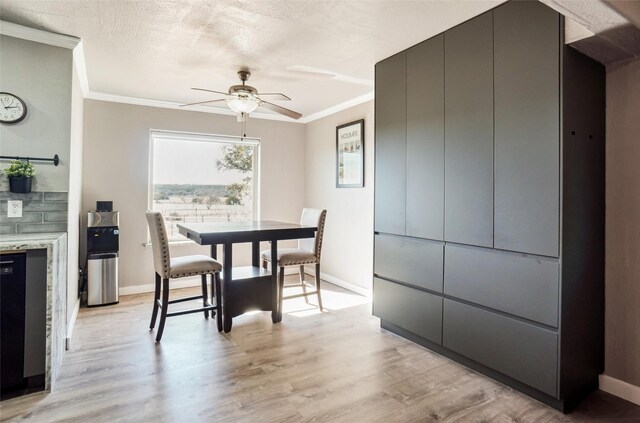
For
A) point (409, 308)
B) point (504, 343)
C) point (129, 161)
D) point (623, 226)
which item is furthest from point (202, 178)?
point (623, 226)

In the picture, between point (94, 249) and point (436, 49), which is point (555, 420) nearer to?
point (436, 49)

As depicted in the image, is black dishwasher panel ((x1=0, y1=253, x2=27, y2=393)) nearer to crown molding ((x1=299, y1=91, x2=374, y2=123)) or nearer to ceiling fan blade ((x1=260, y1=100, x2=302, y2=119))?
ceiling fan blade ((x1=260, y1=100, x2=302, y2=119))

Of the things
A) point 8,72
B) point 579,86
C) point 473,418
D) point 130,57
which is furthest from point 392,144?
point 8,72

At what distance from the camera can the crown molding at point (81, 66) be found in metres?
2.91

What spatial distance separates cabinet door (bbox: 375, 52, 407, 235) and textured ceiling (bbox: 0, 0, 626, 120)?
18cm

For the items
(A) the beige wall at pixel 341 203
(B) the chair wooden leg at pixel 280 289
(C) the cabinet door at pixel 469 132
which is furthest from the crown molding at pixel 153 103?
(C) the cabinet door at pixel 469 132

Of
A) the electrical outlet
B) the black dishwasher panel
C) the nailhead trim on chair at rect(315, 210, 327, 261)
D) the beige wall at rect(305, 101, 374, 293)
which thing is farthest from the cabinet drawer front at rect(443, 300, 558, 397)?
the electrical outlet

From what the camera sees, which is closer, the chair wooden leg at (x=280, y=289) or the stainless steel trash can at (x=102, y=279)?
the chair wooden leg at (x=280, y=289)

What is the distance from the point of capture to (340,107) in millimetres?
4695

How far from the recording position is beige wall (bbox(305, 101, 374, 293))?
4.32 meters

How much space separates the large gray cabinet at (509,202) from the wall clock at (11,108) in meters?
2.86

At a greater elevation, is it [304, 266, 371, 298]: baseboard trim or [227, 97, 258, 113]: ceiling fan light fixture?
[227, 97, 258, 113]: ceiling fan light fixture

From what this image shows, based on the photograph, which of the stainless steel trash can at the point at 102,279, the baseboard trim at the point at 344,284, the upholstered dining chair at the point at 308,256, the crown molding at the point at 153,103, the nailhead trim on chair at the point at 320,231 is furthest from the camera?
the baseboard trim at the point at 344,284

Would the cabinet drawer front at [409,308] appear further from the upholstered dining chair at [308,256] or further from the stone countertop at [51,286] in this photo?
the stone countertop at [51,286]
